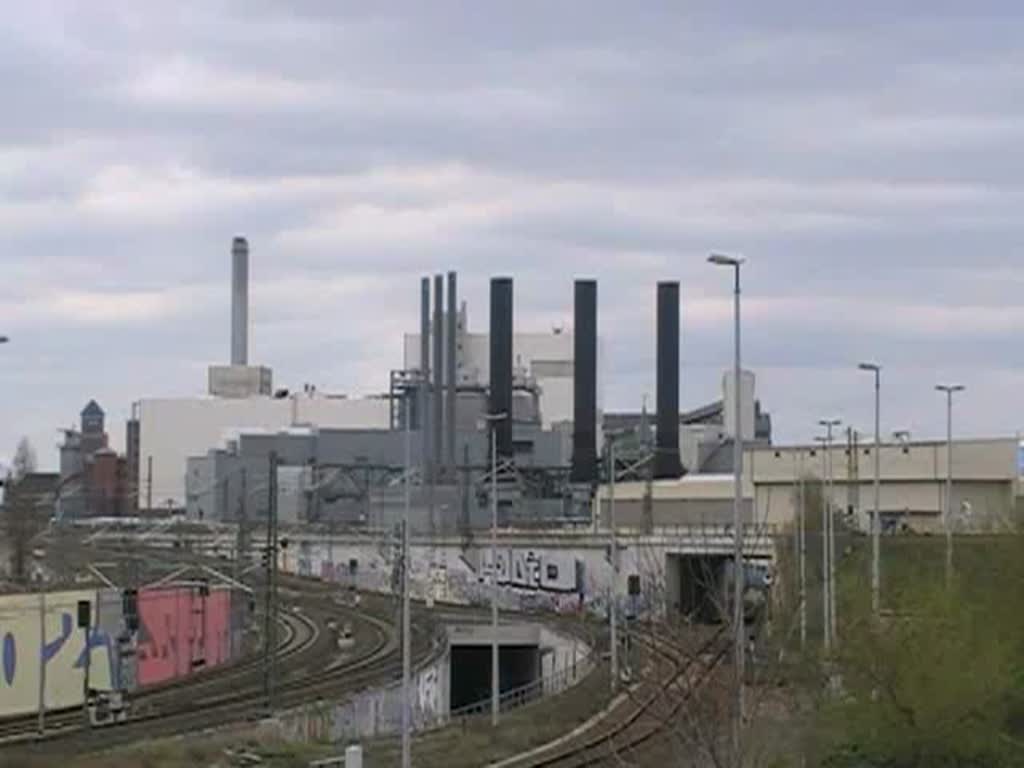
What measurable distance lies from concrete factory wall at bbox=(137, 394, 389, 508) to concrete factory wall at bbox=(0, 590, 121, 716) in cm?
12704

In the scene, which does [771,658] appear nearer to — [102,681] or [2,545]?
[102,681]

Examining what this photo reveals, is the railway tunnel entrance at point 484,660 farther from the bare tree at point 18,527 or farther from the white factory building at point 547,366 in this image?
the white factory building at point 547,366

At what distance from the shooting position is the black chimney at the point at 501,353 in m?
149

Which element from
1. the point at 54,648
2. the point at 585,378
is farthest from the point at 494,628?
the point at 585,378

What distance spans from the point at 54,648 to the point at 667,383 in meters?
91.2

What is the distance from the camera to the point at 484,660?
9188cm

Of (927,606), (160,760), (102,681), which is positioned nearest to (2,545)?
(102,681)

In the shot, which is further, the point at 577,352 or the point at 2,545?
the point at 577,352

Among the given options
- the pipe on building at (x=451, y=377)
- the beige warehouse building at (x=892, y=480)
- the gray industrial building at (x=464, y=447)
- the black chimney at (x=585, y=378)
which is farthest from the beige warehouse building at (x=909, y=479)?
the pipe on building at (x=451, y=377)

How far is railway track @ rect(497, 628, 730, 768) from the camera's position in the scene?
2975 centimetres

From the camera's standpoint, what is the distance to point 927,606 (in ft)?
125

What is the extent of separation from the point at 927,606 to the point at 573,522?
106m

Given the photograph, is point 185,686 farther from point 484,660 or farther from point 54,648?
point 484,660

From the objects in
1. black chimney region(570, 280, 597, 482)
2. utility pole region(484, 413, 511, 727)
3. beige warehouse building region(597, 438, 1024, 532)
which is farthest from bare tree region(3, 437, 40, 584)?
black chimney region(570, 280, 597, 482)
